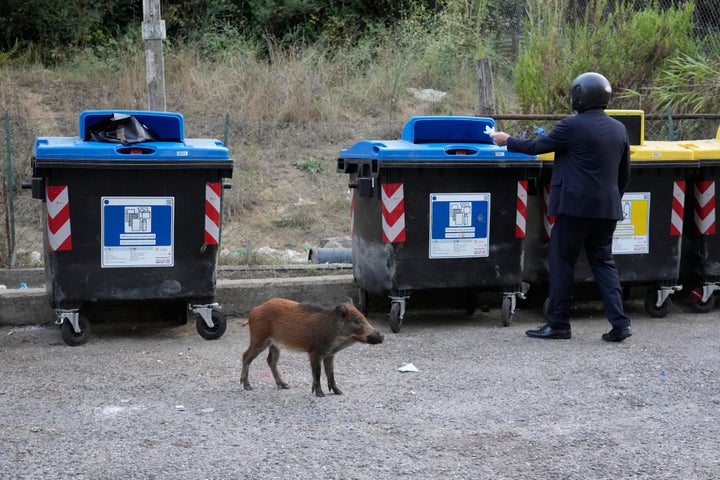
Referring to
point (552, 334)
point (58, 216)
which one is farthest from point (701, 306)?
point (58, 216)

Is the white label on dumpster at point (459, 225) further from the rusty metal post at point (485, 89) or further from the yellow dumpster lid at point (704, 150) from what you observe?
the rusty metal post at point (485, 89)

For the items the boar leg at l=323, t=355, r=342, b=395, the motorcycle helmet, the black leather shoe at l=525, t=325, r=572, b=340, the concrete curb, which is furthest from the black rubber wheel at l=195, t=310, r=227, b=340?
the motorcycle helmet

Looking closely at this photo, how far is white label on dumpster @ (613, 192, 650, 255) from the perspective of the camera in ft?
26.4

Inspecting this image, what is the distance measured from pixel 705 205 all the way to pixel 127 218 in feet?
15.1

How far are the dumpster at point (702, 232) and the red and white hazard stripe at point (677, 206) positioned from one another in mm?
229

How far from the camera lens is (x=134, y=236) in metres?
7.07

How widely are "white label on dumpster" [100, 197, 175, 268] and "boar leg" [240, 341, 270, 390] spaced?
152 centimetres

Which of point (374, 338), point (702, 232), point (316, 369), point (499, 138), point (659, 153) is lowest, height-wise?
point (316, 369)

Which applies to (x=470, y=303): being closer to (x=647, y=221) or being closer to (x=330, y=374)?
(x=647, y=221)

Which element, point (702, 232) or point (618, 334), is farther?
point (702, 232)

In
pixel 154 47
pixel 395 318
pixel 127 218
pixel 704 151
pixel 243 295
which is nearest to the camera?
pixel 127 218

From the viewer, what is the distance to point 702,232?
27.2ft

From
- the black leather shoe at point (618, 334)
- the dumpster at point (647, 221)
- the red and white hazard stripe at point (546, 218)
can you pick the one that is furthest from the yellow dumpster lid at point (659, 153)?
the black leather shoe at point (618, 334)

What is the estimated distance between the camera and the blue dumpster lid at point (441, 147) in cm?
747
